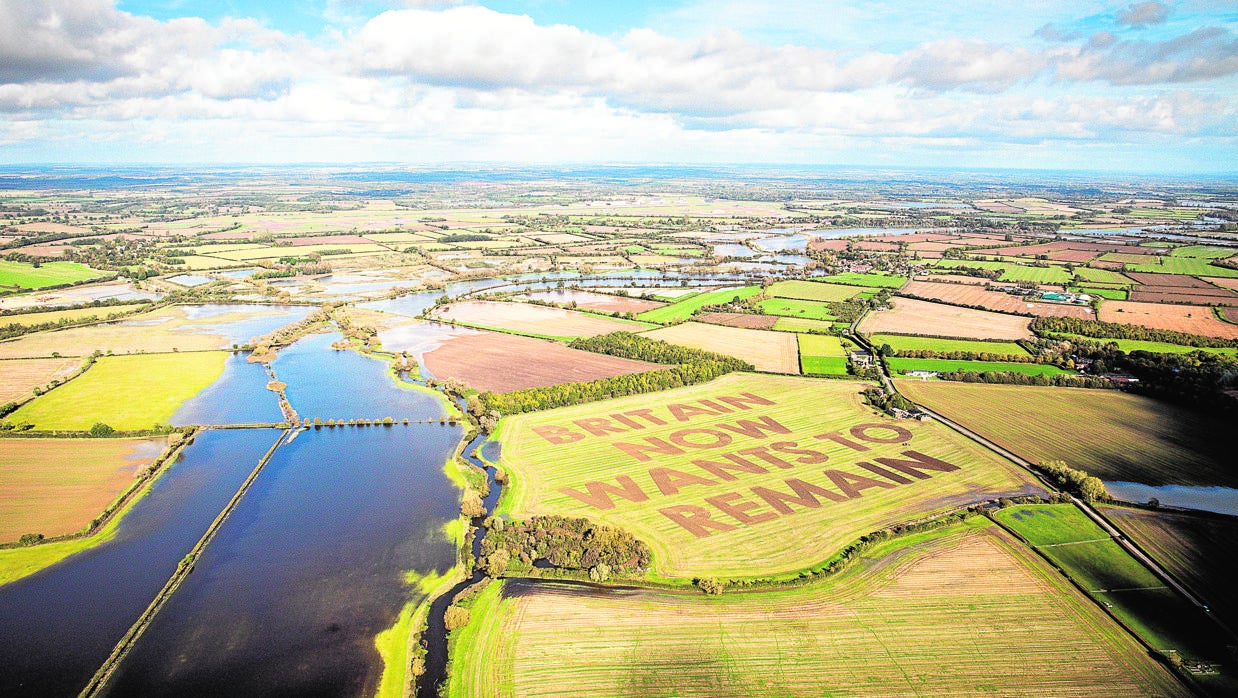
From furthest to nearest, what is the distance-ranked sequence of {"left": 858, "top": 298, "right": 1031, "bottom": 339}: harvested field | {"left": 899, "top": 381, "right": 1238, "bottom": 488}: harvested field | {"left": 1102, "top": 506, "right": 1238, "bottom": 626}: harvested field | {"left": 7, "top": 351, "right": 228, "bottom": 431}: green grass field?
{"left": 858, "top": 298, "right": 1031, "bottom": 339}: harvested field < {"left": 7, "top": 351, "right": 228, "bottom": 431}: green grass field < {"left": 899, "top": 381, "right": 1238, "bottom": 488}: harvested field < {"left": 1102, "top": 506, "right": 1238, "bottom": 626}: harvested field

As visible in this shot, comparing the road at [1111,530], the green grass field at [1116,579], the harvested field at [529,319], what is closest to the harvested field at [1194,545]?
the road at [1111,530]

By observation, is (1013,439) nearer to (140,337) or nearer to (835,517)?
(835,517)

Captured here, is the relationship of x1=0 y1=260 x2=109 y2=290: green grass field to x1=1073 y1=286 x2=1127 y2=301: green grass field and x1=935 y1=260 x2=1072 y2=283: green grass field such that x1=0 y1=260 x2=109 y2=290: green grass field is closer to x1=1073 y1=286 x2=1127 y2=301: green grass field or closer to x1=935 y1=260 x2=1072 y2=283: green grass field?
x1=935 y1=260 x2=1072 y2=283: green grass field

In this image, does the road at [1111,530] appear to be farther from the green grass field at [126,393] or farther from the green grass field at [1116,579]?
the green grass field at [126,393]

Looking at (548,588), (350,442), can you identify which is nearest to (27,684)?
(548,588)

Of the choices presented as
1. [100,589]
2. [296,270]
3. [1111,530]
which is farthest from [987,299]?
[296,270]

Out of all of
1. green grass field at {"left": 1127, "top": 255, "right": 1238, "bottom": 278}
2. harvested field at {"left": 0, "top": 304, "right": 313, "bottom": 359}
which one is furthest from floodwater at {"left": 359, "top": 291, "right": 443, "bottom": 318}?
green grass field at {"left": 1127, "top": 255, "right": 1238, "bottom": 278}
